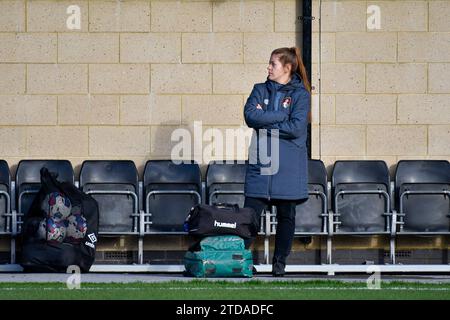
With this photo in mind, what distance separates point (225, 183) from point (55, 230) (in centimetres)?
192

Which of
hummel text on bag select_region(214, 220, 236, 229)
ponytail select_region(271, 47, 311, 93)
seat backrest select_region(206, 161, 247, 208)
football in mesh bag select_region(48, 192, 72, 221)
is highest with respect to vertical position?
ponytail select_region(271, 47, 311, 93)

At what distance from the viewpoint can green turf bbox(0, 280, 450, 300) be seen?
9062 millimetres

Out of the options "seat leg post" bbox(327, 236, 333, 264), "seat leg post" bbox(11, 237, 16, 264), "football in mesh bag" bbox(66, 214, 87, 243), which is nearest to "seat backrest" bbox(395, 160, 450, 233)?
"seat leg post" bbox(327, 236, 333, 264)

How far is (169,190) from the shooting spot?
13.0 m

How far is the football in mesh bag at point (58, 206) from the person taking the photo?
1198cm

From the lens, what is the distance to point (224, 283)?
33.4ft

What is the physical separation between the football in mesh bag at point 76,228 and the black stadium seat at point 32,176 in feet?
3.02

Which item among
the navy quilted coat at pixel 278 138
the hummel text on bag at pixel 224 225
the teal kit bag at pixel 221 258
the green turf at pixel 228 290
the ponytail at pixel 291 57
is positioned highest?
the ponytail at pixel 291 57

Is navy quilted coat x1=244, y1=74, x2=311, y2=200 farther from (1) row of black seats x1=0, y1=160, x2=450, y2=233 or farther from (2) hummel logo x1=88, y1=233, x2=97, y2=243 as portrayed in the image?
(1) row of black seats x1=0, y1=160, x2=450, y2=233

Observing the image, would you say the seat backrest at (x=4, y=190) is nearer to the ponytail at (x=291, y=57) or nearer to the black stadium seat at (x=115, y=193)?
the black stadium seat at (x=115, y=193)

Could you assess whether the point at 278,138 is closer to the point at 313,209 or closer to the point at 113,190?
the point at 313,209

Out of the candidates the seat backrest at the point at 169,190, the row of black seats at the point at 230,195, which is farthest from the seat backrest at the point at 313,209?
the seat backrest at the point at 169,190

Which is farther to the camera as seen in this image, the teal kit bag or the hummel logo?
the hummel logo
